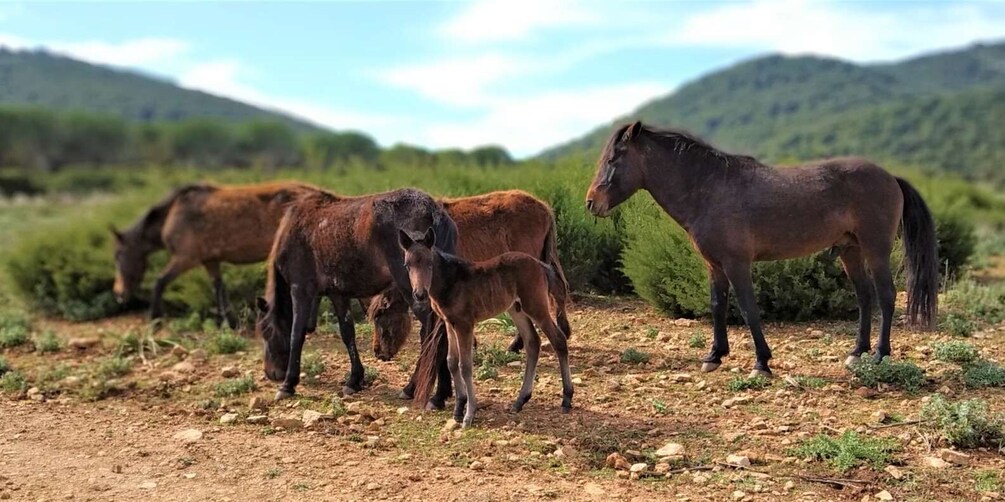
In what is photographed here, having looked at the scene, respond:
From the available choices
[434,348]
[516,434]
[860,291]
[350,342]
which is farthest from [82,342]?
[860,291]

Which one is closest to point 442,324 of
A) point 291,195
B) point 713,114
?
point 291,195

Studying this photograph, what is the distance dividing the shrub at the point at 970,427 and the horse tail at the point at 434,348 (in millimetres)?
3418

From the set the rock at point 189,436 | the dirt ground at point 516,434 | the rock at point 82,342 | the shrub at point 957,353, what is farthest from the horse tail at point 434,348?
the rock at point 82,342

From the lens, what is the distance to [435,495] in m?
4.59

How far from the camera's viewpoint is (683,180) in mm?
6648

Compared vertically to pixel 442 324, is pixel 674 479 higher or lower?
lower

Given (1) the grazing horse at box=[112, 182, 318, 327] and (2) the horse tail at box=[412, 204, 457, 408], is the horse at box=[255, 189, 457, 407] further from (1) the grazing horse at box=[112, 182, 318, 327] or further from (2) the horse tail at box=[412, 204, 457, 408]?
(1) the grazing horse at box=[112, 182, 318, 327]

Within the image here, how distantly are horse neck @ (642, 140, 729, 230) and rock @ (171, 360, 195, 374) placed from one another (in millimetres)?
5024

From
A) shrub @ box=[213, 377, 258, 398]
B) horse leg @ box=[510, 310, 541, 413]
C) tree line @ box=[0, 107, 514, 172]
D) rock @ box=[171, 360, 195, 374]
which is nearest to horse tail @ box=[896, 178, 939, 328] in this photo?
horse leg @ box=[510, 310, 541, 413]

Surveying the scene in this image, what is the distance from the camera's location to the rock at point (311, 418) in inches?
238

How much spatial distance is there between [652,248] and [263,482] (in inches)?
203

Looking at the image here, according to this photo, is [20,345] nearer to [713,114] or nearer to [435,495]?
[435,495]

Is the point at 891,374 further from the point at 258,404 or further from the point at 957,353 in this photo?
the point at 258,404

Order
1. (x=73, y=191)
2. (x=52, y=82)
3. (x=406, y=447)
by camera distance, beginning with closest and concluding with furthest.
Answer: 1. (x=406, y=447)
2. (x=73, y=191)
3. (x=52, y=82)
